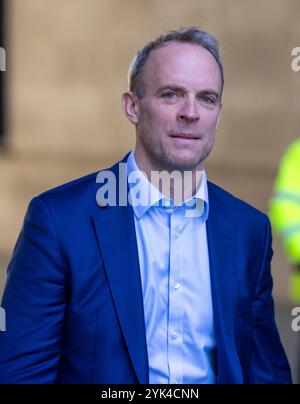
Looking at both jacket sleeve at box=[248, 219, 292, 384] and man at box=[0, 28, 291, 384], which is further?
jacket sleeve at box=[248, 219, 292, 384]

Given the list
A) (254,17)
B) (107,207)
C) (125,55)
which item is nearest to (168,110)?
(107,207)

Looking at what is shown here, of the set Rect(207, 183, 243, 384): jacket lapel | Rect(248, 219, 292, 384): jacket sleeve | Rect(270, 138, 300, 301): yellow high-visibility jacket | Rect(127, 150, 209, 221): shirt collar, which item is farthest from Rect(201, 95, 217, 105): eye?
Rect(270, 138, 300, 301): yellow high-visibility jacket

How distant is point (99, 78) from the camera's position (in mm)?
10984

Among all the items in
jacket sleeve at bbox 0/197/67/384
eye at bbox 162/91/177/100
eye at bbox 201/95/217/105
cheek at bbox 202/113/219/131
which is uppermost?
eye at bbox 162/91/177/100

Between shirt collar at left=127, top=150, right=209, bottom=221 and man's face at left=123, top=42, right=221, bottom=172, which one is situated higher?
man's face at left=123, top=42, right=221, bottom=172

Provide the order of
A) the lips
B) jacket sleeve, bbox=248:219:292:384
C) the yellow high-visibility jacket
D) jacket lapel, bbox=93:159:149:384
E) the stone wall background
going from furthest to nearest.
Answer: the stone wall background, the yellow high-visibility jacket, jacket sleeve, bbox=248:219:292:384, the lips, jacket lapel, bbox=93:159:149:384

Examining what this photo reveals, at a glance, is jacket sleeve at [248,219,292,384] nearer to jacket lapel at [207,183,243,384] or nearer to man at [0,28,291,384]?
man at [0,28,291,384]

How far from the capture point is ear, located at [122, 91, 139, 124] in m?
3.25

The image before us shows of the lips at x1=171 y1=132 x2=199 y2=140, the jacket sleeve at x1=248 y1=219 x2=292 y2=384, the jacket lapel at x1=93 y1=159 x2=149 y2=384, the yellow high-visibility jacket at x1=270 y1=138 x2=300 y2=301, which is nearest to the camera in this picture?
the jacket lapel at x1=93 y1=159 x2=149 y2=384

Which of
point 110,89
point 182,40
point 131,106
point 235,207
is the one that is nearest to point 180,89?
point 182,40

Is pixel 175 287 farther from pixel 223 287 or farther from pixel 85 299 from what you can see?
pixel 85 299

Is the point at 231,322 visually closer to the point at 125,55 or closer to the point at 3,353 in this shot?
the point at 3,353

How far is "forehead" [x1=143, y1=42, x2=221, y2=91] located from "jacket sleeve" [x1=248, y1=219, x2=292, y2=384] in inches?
21.4

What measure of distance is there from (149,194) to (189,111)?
29 centimetres
